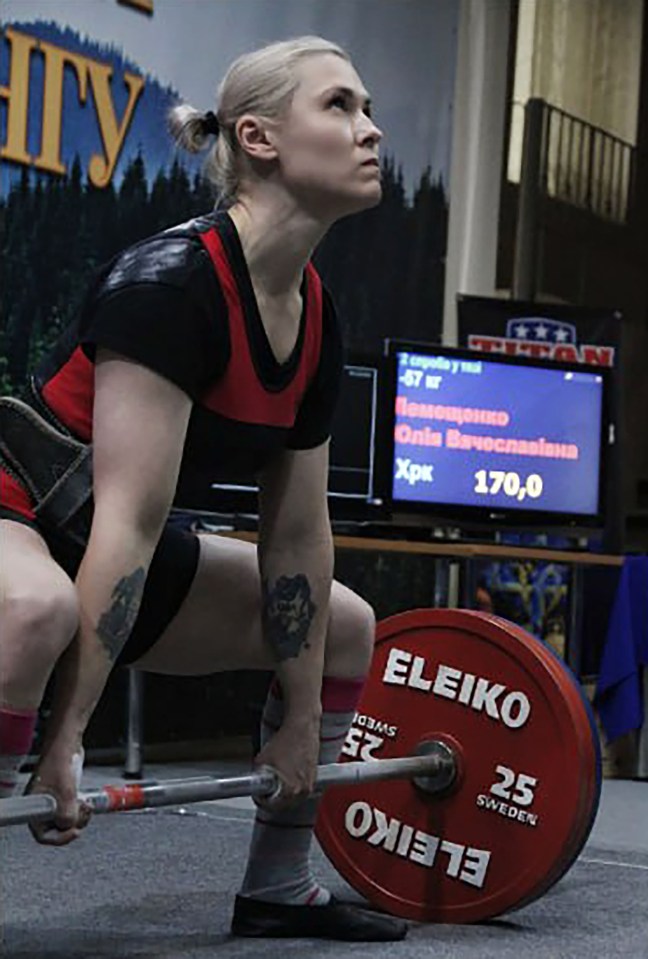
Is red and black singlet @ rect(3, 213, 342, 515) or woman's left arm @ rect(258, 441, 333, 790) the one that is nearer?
red and black singlet @ rect(3, 213, 342, 515)

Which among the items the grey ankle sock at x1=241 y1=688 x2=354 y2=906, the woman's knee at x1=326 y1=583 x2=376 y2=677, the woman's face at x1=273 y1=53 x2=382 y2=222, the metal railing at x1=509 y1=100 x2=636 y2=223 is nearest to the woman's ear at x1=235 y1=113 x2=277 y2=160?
the woman's face at x1=273 y1=53 x2=382 y2=222

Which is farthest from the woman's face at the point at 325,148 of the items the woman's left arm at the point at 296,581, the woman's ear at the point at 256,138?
the woman's left arm at the point at 296,581

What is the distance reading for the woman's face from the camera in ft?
6.53

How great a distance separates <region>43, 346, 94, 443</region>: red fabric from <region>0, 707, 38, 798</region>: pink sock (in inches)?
13.2

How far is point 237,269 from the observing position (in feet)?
6.43

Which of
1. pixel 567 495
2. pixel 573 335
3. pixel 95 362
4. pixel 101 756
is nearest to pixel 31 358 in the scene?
pixel 101 756

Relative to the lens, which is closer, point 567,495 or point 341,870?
point 341,870

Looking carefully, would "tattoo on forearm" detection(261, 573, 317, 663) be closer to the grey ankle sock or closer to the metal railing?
the grey ankle sock

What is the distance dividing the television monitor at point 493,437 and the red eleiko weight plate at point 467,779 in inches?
84.6

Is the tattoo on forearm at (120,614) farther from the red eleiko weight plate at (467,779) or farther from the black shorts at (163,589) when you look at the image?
the red eleiko weight plate at (467,779)

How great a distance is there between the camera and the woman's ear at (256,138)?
2.00m

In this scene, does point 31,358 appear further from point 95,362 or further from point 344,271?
point 95,362

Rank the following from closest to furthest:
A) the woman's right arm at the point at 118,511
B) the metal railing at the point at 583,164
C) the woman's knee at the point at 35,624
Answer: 1. the woman's knee at the point at 35,624
2. the woman's right arm at the point at 118,511
3. the metal railing at the point at 583,164

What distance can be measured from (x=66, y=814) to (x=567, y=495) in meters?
3.40
